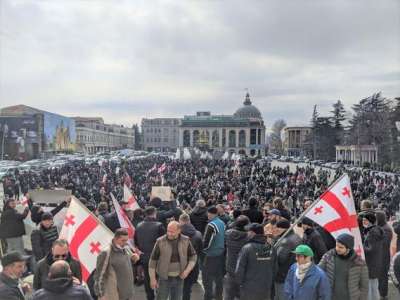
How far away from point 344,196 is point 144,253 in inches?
106

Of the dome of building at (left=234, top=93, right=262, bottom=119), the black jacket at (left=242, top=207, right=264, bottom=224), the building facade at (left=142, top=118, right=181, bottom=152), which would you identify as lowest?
the black jacket at (left=242, top=207, right=264, bottom=224)

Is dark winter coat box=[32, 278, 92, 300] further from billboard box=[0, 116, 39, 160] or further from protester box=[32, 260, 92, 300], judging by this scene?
billboard box=[0, 116, 39, 160]

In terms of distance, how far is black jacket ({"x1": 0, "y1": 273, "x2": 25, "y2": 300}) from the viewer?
351 centimetres

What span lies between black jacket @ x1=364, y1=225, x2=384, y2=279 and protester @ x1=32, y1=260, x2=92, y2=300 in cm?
372

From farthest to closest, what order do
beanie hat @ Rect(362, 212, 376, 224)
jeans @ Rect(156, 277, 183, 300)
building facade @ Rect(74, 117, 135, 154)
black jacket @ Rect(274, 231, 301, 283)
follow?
building facade @ Rect(74, 117, 135, 154) < beanie hat @ Rect(362, 212, 376, 224) < jeans @ Rect(156, 277, 183, 300) < black jacket @ Rect(274, 231, 301, 283)

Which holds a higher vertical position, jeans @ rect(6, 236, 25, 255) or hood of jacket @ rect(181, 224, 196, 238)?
hood of jacket @ rect(181, 224, 196, 238)

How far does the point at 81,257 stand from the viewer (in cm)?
491

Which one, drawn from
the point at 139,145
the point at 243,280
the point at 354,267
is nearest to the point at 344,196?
the point at 354,267

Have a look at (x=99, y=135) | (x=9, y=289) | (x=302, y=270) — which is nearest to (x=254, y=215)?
(x=302, y=270)

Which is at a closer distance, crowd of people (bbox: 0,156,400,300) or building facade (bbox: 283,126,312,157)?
crowd of people (bbox: 0,156,400,300)

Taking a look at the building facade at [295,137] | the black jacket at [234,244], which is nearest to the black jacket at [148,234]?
the black jacket at [234,244]

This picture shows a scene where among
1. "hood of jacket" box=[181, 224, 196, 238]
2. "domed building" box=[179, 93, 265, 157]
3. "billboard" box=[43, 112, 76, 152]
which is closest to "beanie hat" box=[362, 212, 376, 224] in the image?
"hood of jacket" box=[181, 224, 196, 238]

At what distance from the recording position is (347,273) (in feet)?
14.0

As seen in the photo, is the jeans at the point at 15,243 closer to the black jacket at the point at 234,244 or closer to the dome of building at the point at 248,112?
the black jacket at the point at 234,244
